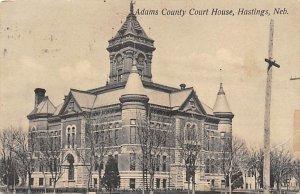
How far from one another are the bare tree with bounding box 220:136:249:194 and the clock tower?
511 inches

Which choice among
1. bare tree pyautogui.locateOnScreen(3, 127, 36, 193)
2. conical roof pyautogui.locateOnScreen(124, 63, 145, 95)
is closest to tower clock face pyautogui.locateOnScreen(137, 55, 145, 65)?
conical roof pyautogui.locateOnScreen(124, 63, 145, 95)

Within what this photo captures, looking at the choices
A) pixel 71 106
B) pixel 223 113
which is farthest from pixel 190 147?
pixel 223 113

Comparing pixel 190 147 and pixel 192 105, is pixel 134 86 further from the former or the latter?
pixel 190 147

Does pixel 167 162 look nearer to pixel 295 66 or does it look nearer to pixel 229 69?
pixel 229 69

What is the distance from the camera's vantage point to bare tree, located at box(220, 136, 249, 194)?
47.6 metres

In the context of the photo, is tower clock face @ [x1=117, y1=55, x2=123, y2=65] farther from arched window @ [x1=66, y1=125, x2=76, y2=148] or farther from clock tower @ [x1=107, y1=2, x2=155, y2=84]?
arched window @ [x1=66, y1=125, x2=76, y2=148]

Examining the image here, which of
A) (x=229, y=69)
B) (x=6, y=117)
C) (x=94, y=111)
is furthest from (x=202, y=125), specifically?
(x=6, y=117)

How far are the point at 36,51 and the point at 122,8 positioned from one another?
683 cm

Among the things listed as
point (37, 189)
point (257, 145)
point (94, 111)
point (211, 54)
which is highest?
point (211, 54)

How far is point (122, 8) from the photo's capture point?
104 feet

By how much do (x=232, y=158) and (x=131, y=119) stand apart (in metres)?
10.8

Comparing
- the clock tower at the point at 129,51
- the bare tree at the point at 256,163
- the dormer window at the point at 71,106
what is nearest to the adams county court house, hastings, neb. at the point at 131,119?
the clock tower at the point at 129,51

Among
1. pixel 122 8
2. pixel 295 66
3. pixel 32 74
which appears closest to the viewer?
pixel 295 66

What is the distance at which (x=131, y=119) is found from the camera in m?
50.7
